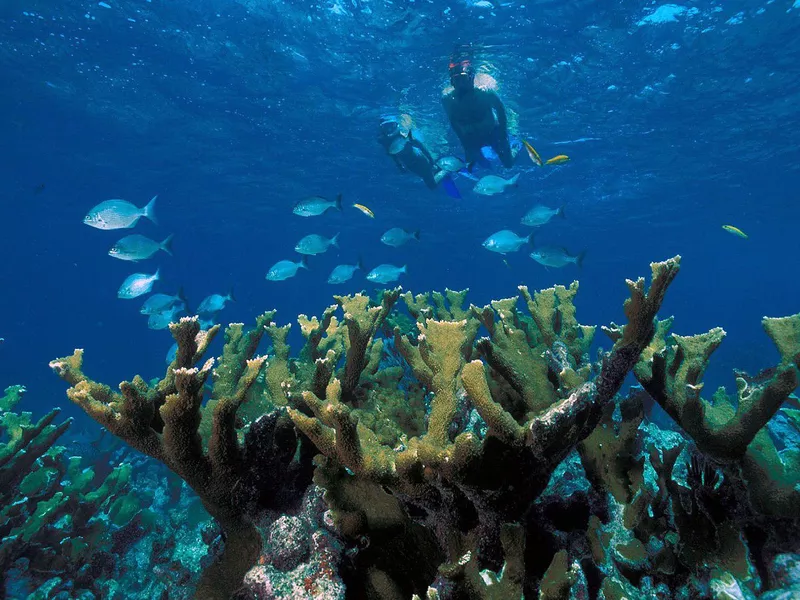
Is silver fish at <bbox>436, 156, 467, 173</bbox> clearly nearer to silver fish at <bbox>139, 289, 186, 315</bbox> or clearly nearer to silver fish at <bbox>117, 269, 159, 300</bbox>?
silver fish at <bbox>139, 289, 186, 315</bbox>

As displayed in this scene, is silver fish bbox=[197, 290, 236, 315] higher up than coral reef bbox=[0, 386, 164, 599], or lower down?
lower down

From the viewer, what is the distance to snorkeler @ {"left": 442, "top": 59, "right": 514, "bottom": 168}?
11875 mm

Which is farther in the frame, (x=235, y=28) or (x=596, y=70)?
(x=596, y=70)

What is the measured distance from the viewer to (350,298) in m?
3.29

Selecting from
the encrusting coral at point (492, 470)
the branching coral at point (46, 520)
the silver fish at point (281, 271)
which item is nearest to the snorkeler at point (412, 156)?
the silver fish at point (281, 271)

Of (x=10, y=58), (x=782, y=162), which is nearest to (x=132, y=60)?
(x=10, y=58)

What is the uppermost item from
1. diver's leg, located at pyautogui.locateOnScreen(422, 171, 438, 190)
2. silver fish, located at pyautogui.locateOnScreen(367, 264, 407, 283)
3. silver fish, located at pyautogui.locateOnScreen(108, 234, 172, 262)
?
diver's leg, located at pyautogui.locateOnScreen(422, 171, 438, 190)

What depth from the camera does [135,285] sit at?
892 centimetres

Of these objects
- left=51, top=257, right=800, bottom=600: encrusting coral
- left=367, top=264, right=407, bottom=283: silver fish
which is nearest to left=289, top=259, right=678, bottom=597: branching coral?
left=51, top=257, right=800, bottom=600: encrusting coral

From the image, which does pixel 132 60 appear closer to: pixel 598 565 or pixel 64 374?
pixel 64 374

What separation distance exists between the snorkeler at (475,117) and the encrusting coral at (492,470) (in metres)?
10.2

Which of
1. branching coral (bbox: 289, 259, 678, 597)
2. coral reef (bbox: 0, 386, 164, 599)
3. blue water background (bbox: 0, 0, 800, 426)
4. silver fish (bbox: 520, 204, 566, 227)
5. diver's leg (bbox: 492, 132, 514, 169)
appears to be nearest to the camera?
branching coral (bbox: 289, 259, 678, 597)

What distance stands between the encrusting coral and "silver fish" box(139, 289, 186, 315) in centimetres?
801

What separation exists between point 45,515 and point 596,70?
68.1 feet
